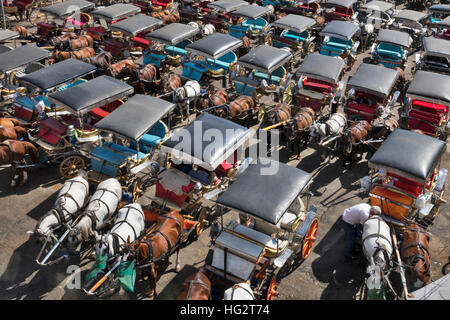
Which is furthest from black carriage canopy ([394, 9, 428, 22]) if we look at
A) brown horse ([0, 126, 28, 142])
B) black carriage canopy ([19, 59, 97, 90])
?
brown horse ([0, 126, 28, 142])

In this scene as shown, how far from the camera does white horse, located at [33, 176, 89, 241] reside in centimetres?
982

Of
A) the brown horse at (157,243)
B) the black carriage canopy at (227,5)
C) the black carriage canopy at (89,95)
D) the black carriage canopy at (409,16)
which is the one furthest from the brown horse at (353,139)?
the black carriage canopy at (409,16)

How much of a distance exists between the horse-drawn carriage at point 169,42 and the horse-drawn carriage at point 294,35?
14.0ft

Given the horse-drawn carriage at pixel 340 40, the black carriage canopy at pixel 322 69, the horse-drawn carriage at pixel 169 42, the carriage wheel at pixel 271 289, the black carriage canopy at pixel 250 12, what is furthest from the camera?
the black carriage canopy at pixel 250 12

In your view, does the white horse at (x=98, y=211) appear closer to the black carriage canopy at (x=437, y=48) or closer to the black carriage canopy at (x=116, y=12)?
the black carriage canopy at (x=116, y=12)

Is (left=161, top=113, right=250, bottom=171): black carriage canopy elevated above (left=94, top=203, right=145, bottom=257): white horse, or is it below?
above

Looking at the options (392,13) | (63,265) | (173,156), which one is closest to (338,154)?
(173,156)

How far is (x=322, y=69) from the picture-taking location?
15.7m

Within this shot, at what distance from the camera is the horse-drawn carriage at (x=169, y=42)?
17812mm

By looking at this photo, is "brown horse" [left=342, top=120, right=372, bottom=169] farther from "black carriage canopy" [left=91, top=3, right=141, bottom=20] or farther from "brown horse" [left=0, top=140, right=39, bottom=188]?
"black carriage canopy" [left=91, top=3, right=141, bottom=20]

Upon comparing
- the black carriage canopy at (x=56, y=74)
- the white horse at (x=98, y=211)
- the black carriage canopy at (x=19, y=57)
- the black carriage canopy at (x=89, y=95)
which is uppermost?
the black carriage canopy at (x=19, y=57)

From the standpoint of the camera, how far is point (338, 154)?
14898 millimetres

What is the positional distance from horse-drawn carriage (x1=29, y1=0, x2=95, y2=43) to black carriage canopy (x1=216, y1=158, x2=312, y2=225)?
49.0ft

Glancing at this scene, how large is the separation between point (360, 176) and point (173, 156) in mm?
6538
